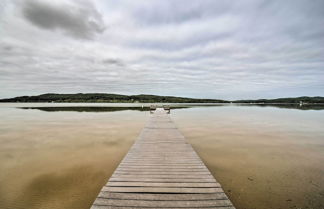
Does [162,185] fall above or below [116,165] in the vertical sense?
above

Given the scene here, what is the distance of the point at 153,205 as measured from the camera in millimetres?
2990

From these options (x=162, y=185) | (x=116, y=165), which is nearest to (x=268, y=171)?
(x=162, y=185)

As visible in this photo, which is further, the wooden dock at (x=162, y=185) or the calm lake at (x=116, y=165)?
the calm lake at (x=116, y=165)

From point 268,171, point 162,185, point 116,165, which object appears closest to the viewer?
point 162,185

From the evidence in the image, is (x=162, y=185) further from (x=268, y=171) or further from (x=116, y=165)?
(x=268, y=171)

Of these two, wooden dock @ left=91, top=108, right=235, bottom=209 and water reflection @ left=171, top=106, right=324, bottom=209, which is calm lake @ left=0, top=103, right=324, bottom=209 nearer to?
water reflection @ left=171, top=106, right=324, bottom=209

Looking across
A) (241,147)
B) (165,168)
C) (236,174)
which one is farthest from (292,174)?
(165,168)

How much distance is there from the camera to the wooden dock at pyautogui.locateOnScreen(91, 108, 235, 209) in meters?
3.03

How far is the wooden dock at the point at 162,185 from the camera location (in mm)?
3029

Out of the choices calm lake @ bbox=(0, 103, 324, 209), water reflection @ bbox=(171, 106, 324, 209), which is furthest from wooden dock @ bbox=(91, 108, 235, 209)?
water reflection @ bbox=(171, 106, 324, 209)

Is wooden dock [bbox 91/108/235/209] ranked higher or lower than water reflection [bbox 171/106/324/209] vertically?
Answer: higher

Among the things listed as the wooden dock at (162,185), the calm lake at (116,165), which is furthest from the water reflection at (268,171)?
the wooden dock at (162,185)

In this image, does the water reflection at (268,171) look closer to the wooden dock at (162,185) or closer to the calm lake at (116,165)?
the calm lake at (116,165)

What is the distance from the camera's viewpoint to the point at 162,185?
3625 millimetres
